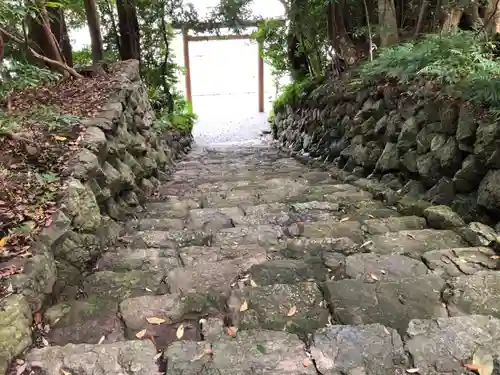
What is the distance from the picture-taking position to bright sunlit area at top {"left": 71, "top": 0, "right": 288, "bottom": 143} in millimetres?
14391

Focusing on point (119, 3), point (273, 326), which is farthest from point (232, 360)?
point (119, 3)

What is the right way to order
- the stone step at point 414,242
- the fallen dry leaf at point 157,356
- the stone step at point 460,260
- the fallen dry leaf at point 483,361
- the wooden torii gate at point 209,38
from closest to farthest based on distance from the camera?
the fallen dry leaf at point 483,361, the fallen dry leaf at point 157,356, the stone step at point 460,260, the stone step at point 414,242, the wooden torii gate at point 209,38

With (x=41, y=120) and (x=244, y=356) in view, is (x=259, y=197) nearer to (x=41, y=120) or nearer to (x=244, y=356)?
(x=41, y=120)

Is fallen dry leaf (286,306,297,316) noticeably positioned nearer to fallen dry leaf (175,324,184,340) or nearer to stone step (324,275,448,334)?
stone step (324,275,448,334)

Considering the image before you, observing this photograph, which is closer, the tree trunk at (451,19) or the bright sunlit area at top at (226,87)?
the tree trunk at (451,19)

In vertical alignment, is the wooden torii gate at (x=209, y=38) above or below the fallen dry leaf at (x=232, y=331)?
above

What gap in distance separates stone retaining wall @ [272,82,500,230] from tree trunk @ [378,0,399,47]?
0.86 m

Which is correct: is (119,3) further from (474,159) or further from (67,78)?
(474,159)

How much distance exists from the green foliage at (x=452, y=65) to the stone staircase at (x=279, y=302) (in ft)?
3.65

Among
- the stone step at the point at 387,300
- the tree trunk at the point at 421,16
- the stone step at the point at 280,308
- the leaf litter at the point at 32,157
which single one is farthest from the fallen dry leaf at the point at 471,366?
the tree trunk at the point at 421,16

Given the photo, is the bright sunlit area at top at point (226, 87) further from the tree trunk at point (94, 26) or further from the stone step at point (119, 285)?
the stone step at point (119, 285)

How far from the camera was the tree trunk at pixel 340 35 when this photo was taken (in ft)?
20.8

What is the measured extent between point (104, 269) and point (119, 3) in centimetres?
676

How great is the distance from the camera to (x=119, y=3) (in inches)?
303
